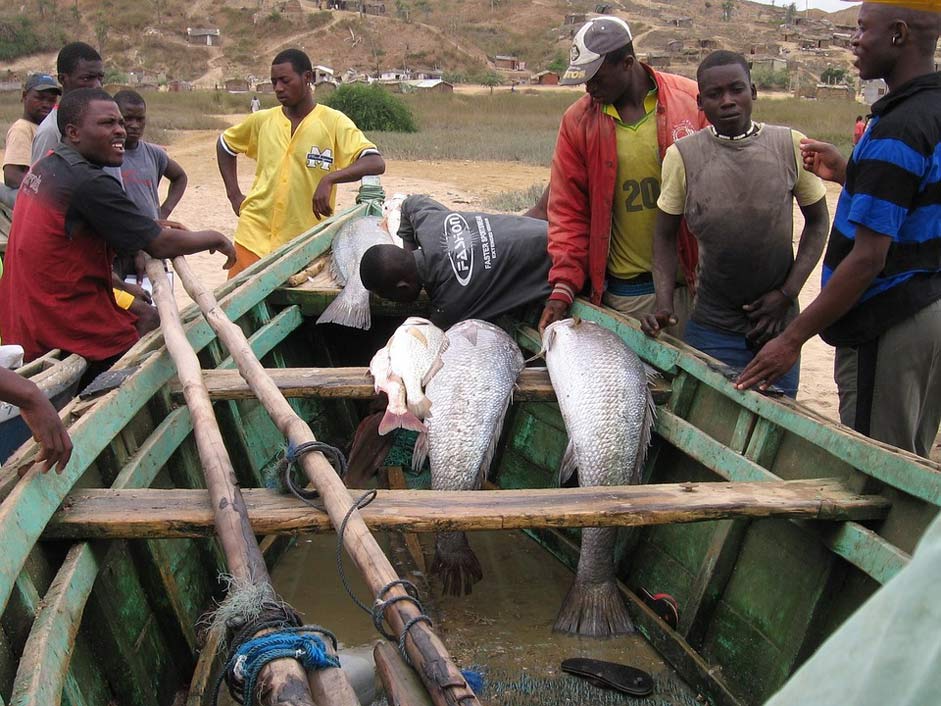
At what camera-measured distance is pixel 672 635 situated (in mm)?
3285

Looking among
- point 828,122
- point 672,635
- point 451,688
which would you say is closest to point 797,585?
point 672,635

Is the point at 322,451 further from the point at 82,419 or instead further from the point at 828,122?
the point at 828,122

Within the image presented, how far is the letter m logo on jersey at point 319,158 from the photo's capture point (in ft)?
19.6

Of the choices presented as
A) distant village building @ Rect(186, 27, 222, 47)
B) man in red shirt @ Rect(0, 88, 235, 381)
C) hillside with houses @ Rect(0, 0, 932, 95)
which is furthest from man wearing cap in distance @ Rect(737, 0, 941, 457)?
distant village building @ Rect(186, 27, 222, 47)

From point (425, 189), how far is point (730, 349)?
42.0 feet

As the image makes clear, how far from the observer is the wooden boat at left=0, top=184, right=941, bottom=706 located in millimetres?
2596

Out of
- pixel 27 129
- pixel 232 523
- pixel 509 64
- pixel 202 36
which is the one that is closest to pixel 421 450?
pixel 232 523

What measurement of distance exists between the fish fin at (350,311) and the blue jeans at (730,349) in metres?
1.81

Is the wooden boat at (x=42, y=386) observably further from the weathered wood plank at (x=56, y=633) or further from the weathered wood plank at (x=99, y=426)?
the weathered wood plank at (x=56, y=633)

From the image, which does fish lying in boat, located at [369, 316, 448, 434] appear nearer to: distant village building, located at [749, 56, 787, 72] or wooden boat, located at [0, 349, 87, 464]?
wooden boat, located at [0, 349, 87, 464]

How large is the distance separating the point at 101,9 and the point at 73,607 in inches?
2627

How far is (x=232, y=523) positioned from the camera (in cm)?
258

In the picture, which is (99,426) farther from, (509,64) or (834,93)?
(509,64)

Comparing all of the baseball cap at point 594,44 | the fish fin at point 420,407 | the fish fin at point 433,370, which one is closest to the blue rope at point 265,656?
the fish fin at point 420,407
